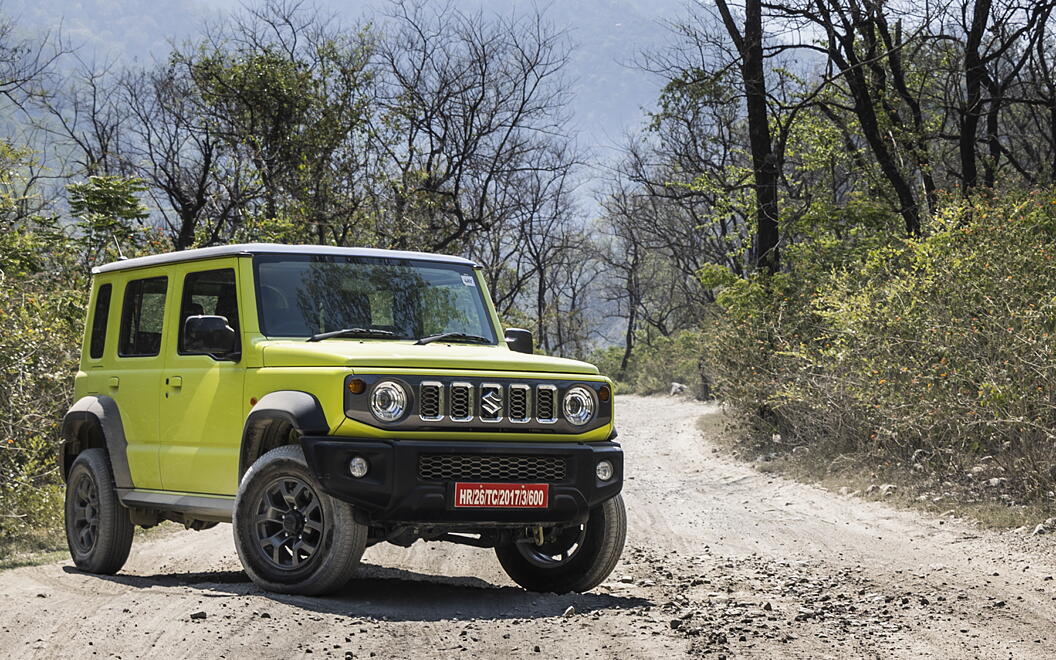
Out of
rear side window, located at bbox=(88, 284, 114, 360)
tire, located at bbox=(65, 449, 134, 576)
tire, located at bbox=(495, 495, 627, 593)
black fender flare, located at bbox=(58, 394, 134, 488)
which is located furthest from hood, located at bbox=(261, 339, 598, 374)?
rear side window, located at bbox=(88, 284, 114, 360)

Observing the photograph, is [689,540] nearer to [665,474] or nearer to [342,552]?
[342,552]

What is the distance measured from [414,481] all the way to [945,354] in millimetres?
8174

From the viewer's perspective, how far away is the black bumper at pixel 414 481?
646cm

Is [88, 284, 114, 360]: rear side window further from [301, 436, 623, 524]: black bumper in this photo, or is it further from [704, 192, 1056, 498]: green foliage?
[704, 192, 1056, 498]: green foliage

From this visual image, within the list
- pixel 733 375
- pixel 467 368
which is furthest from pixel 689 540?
pixel 733 375

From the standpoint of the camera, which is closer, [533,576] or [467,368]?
[467,368]

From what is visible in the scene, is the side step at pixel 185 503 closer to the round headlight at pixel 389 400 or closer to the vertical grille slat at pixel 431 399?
the round headlight at pixel 389 400

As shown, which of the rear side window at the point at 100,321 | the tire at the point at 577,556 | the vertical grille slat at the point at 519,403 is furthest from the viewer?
the rear side window at the point at 100,321

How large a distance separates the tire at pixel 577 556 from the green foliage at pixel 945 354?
528 cm

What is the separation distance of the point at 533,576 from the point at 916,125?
16.1m

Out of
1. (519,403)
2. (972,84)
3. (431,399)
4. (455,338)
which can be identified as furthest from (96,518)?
(972,84)

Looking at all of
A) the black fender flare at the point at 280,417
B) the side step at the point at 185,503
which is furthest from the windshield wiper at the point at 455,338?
the side step at the point at 185,503

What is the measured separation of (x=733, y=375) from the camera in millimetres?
21156

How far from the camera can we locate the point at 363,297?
781 cm
